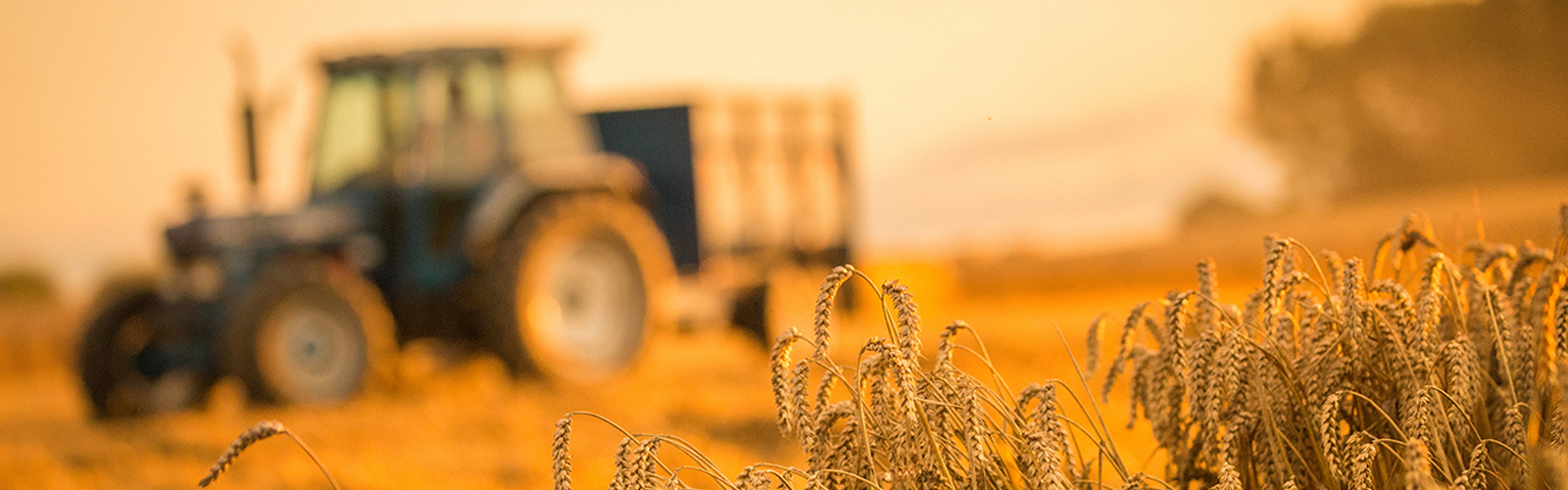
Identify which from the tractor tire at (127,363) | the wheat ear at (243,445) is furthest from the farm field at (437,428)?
the wheat ear at (243,445)

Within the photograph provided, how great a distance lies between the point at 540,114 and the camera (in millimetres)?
9266

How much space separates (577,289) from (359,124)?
180cm

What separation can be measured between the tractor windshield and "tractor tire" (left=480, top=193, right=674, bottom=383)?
3.67ft

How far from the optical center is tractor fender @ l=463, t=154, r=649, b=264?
8328 mm

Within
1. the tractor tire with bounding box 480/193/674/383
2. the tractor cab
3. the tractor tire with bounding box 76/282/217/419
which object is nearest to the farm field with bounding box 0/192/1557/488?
the tractor tire with bounding box 76/282/217/419

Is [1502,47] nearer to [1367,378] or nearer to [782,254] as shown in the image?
[782,254]

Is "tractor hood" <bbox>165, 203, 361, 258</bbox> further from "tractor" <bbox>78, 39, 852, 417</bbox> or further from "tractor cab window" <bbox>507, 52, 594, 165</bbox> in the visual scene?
"tractor cab window" <bbox>507, 52, 594, 165</bbox>

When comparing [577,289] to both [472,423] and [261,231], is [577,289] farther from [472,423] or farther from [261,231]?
[472,423]

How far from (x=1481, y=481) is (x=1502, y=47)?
24071 millimetres

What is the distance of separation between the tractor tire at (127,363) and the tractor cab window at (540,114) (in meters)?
2.46

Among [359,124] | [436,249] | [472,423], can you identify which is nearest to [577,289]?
[436,249]

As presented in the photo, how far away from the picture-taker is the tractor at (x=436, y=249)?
301 inches

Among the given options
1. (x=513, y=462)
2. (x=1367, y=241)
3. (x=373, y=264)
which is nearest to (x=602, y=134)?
(x=373, y=264)

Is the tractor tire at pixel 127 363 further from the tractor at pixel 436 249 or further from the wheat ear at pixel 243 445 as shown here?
the wheat ear at pixel 243 445
